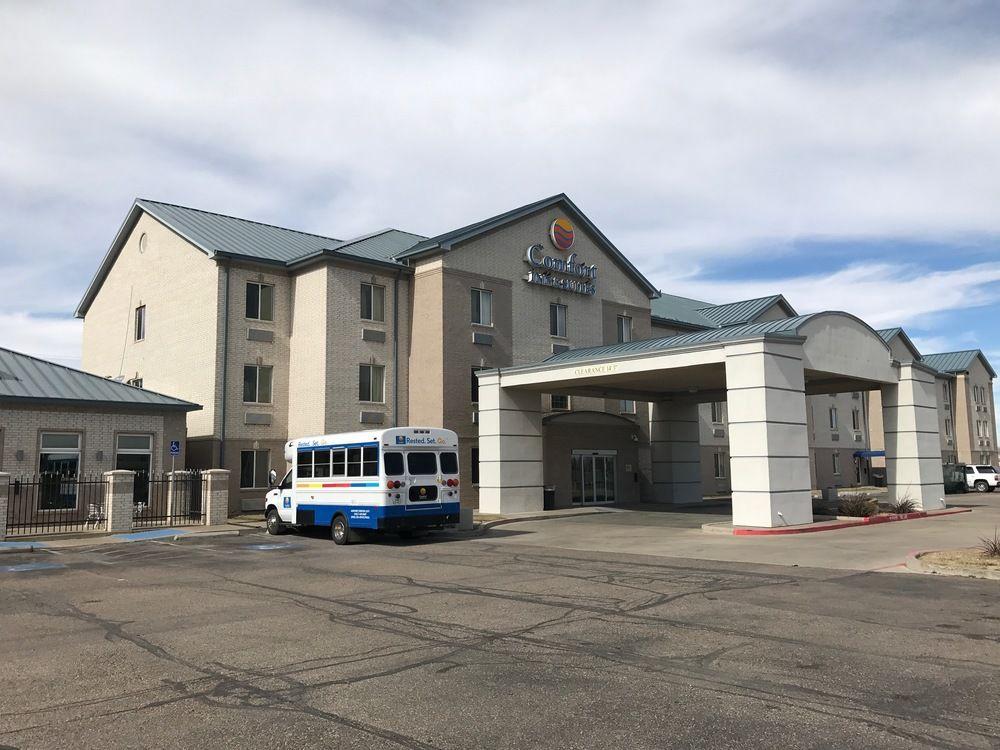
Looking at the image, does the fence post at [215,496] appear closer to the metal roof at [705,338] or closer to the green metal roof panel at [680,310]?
the metal roof at [705,338]

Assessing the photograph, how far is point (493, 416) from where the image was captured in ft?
99.9

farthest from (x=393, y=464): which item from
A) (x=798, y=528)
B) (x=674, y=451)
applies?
(x=674, y=451)

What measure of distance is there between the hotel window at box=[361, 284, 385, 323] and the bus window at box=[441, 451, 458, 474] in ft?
40.1

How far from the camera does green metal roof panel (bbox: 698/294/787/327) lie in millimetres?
47500

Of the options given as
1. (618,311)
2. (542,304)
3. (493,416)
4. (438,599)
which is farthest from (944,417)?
(438,599)

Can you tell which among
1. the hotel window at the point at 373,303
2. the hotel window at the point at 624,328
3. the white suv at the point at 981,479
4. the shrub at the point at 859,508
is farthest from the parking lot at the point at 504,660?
the white suv at the point at 981,479

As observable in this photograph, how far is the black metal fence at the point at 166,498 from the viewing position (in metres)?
28.0

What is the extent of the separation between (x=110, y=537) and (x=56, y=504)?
4.66m

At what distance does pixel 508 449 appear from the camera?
99.9ft

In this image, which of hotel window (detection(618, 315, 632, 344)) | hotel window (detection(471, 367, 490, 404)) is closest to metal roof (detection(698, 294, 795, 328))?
hotel window (detection(618, 315, 632, 344))

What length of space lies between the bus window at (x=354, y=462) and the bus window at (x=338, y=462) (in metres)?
0.18

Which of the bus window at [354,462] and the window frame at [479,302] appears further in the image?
the window frame at [479,302]

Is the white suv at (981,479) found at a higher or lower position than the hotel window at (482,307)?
lower

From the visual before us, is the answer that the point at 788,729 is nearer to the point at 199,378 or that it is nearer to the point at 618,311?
the point at 199,378
